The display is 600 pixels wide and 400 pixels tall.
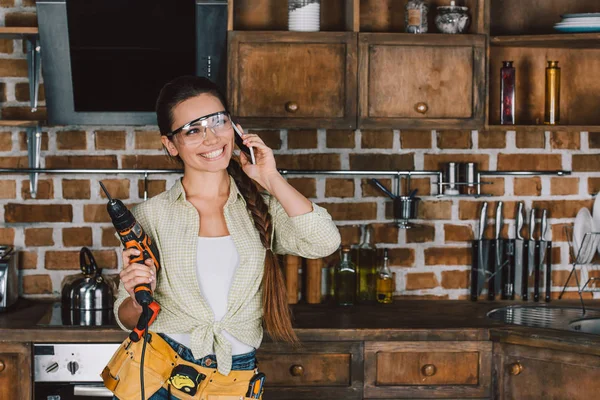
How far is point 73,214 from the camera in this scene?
307cm

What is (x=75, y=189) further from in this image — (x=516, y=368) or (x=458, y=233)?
(x=516, y=368)

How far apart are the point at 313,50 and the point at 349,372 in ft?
3.56

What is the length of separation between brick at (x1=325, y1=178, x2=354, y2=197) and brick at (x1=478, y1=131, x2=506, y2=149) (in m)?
0.53

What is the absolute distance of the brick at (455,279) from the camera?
10.4 feet

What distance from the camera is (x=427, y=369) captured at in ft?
8.45

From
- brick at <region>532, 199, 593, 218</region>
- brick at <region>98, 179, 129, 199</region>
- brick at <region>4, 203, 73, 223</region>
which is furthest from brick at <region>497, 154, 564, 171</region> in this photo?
brick at <region>4, 203, 73, 223</region>

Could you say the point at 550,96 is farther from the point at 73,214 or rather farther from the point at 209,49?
the point at 73,214

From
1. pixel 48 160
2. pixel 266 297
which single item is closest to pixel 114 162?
pixel 48 160

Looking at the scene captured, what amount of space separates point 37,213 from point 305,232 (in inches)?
59.0

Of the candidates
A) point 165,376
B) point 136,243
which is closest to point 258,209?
point 136,243

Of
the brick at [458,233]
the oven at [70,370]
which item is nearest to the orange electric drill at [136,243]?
the oven at [70,370]

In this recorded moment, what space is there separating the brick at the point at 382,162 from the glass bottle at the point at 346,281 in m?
0.36

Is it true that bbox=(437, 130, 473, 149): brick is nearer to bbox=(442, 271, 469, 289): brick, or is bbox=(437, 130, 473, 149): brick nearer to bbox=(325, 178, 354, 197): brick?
bbox=(325, 178, 354, 197): brick

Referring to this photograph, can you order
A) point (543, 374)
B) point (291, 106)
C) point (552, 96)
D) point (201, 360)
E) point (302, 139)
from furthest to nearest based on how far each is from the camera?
point (302, 139) → point (552, 96) → point (291, 106) → point (543, 374) → point (201, 360)
